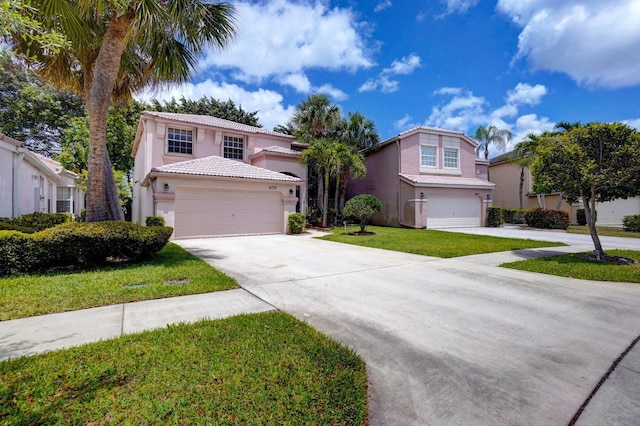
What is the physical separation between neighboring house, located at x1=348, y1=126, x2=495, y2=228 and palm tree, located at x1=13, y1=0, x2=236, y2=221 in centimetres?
1467

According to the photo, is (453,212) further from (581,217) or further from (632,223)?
(581,217)

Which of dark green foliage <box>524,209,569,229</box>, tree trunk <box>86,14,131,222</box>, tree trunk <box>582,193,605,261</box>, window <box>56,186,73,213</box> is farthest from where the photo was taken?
window <box>56,186,73,213</box>

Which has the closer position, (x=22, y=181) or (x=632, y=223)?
(x=22, y=181)

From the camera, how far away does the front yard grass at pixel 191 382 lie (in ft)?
7.07

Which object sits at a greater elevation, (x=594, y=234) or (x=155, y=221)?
(x=155, y=221)

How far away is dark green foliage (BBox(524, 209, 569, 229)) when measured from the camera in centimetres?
1855

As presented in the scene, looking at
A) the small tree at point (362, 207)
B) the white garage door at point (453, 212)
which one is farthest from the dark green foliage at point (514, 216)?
the small tree at point (362, 207)

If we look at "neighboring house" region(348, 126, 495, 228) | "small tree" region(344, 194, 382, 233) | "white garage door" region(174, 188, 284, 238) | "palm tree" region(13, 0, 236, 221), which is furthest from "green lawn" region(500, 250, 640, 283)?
"white garage door" region(174, 188, 284, 238)

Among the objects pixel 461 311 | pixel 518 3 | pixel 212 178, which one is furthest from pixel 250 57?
pixel 461 311

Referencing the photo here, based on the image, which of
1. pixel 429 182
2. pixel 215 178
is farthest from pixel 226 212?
pixel 429 182

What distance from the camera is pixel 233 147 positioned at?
64.4 feet

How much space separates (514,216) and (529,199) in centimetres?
526

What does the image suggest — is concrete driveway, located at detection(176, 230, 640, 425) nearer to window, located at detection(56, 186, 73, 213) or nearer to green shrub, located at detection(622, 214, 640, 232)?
green shrub, located at detection(622, 214, 640, 232)

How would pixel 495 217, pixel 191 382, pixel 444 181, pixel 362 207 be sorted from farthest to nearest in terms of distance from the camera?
pixel 495 217 → pixel 444 181 → pixel 362 207 → pixel 191 382
